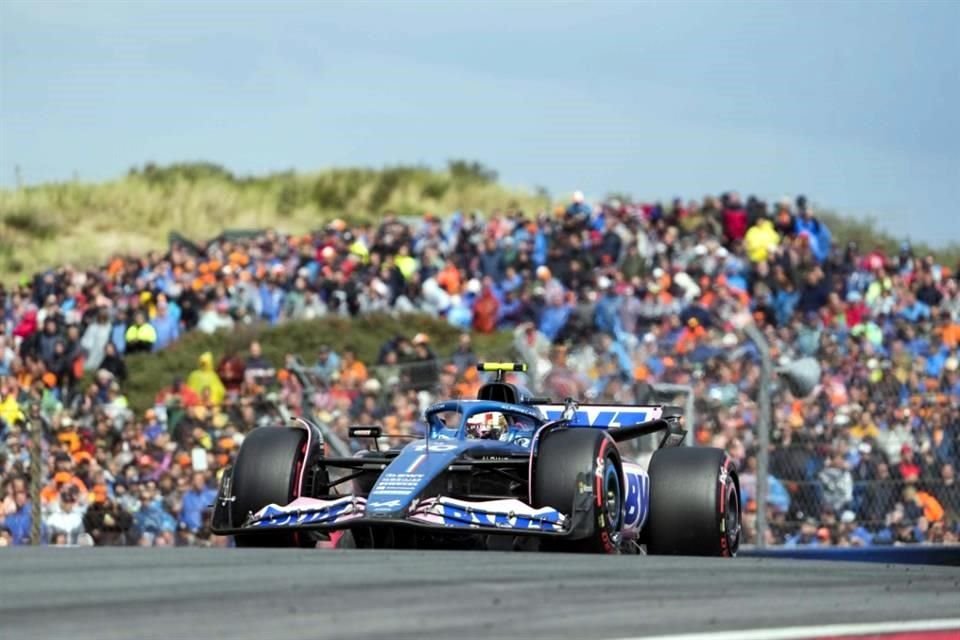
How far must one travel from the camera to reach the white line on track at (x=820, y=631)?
19.8ft

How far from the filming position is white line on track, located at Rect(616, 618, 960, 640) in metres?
6.04

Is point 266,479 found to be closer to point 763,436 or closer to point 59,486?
point 59,486

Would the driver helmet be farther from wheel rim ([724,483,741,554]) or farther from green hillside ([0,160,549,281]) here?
green hillside ([0,160,549,281])

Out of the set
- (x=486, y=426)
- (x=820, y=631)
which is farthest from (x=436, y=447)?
(x=820, y=631)

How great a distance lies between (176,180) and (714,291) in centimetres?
3106

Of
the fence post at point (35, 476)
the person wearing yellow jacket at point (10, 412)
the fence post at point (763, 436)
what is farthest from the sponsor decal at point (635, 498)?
the person wearing yellow jacket at point (10, 412)

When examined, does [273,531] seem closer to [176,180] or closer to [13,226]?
[13,226]

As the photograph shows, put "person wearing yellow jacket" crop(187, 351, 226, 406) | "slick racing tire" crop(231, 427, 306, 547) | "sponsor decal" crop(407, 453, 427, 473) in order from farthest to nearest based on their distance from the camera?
"person wearing yellow jacket" crop(187, 351, 226, 406) → "slick racing tire" crop(231, 427, 306, 547) → "sponsor decal" crop(407, 453, 427, 473)

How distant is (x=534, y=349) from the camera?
1520cm

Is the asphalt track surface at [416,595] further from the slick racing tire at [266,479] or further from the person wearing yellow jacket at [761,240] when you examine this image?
the person wearing yellow jacket at [761,240]

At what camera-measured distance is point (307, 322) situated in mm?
27281

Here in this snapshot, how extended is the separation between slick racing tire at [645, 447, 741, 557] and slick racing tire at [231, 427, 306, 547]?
2.03 metres

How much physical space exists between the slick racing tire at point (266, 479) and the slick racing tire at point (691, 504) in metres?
2.03

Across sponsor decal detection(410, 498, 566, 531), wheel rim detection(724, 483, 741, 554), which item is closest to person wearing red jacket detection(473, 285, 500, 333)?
wheel rim detection(724, 483, 741, 554)
